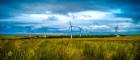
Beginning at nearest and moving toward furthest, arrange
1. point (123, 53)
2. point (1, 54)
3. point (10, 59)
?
1. point (10, 59)
2. point (1, 54)
3. point (123, 53)

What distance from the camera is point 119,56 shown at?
9.31 meters

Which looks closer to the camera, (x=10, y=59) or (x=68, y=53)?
(x=10, y=59)

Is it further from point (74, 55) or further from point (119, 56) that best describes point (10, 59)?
point (119, 56)

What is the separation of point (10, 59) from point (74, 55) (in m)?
2.35

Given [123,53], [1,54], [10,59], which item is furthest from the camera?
[123,53]

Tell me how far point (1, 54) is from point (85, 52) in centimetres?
339

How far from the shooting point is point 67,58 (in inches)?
343

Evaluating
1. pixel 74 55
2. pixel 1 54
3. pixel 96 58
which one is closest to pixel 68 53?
pixel 74 55

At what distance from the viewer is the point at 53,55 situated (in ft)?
29.7

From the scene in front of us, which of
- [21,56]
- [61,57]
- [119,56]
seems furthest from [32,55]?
[119,56]

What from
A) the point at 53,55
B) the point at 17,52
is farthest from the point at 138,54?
the point at 17,52

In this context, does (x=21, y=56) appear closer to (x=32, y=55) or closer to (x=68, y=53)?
(x=32, y=55)

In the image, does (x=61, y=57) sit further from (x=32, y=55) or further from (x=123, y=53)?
(x=123, y=53)

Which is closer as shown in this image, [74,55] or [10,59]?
[10,59]
